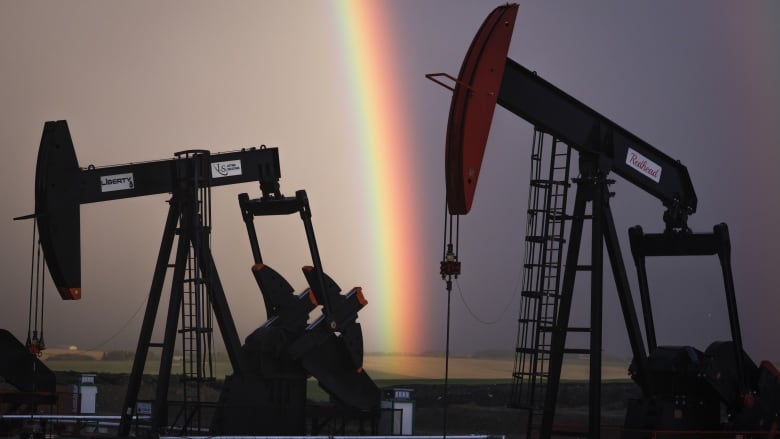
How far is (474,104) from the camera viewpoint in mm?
12805

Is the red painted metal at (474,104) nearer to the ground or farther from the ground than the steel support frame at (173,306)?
farther from the ground

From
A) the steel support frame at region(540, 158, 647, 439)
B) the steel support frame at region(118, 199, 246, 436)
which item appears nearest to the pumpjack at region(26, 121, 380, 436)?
the steel support frame at region(118, 199, 246, 436)

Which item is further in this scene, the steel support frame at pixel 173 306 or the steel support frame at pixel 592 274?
the steel support frame at pixel 173 306

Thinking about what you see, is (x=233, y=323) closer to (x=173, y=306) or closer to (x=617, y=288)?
(x=173, y=306)

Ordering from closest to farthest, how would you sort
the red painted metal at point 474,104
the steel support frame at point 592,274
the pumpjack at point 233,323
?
the red painted metal at point 474,104
the steel support frame at point 592,274
the pumpjack at point 233,323

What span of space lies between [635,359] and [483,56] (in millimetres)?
5337

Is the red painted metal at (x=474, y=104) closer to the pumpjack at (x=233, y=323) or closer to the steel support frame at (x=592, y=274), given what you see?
the steel support frame at (x=592, y=274)

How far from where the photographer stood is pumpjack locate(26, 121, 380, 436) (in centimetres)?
1730

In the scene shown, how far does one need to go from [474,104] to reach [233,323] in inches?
285

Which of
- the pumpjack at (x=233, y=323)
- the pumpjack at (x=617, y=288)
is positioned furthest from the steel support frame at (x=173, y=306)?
the pumpjack at (x=617, y=288)

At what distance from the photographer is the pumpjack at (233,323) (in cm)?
1730

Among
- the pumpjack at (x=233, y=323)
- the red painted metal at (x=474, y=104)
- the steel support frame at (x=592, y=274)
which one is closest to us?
the red painted metal at (x=474, y=104)

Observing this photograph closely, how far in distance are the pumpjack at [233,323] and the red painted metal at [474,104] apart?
234 inches

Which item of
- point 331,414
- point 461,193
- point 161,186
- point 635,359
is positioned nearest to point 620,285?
point 635,359
